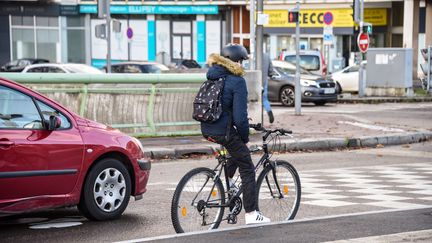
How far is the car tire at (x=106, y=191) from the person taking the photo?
26.0 feet

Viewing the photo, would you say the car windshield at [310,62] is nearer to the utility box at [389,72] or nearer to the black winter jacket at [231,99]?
the utility box at [389,72]

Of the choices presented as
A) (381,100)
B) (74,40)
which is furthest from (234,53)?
(74,40)

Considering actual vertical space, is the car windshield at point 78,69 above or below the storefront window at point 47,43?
below

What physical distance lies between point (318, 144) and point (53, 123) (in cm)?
901

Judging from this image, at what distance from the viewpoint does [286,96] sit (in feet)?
89.9

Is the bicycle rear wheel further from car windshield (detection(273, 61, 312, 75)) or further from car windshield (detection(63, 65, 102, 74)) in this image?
car windshield (detection(273, 61, 312, 75))

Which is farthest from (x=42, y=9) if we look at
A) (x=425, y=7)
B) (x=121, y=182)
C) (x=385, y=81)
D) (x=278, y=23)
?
(x=121, y=182)

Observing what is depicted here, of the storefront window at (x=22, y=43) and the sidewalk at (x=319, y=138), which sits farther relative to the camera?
the storefront window at (x=22, y=43)

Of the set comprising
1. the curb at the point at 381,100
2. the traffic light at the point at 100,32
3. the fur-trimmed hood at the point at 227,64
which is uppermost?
the traffic light at the point at 100,32

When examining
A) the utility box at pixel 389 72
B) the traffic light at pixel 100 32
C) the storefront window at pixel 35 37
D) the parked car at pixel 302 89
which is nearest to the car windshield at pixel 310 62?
the utility box at pixel 389 72

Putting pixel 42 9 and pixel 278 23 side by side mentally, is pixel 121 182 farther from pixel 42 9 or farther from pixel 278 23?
pixel 42 9

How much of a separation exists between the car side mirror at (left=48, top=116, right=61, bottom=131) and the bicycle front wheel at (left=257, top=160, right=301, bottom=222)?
1.92m

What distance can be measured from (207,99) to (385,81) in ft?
81.4

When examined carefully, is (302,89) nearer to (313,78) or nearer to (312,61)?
(313,78)
